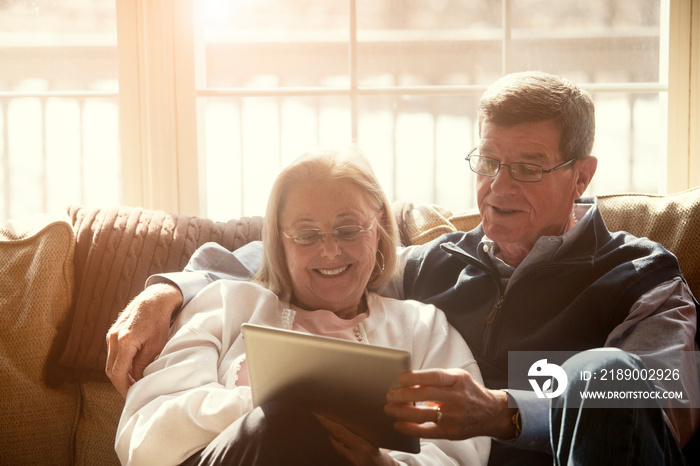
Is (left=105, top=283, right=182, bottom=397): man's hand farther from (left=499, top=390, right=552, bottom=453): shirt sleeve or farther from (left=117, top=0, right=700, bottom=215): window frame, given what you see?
(left=117, top=0, right=700, bottom=215): window frame

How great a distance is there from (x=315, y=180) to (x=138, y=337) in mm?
540

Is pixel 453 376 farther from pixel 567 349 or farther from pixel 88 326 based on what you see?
pixel 88 326

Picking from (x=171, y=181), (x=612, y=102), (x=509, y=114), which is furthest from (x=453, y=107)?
(x=171, y=181)

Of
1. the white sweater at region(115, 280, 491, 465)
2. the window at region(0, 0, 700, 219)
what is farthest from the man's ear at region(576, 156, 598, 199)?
the window at region(0, 0, 700, 219)

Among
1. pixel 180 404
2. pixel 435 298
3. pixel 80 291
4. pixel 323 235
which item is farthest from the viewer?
pixel 80 291

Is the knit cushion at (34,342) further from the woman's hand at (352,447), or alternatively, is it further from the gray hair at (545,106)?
the gray hair at (545,106)

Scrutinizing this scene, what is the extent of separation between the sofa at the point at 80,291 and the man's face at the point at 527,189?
0.90 ft

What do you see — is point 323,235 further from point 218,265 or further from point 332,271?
point 218,265

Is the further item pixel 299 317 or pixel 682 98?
pixel 682 98

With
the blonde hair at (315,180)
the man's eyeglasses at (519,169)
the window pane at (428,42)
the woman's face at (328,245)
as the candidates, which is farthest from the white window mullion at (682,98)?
the woman's face at (328,245)

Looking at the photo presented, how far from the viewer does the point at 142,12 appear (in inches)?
89.7

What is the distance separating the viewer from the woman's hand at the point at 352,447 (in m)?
1.12

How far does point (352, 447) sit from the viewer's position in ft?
3.73

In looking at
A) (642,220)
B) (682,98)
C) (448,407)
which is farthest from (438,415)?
(682,98)
